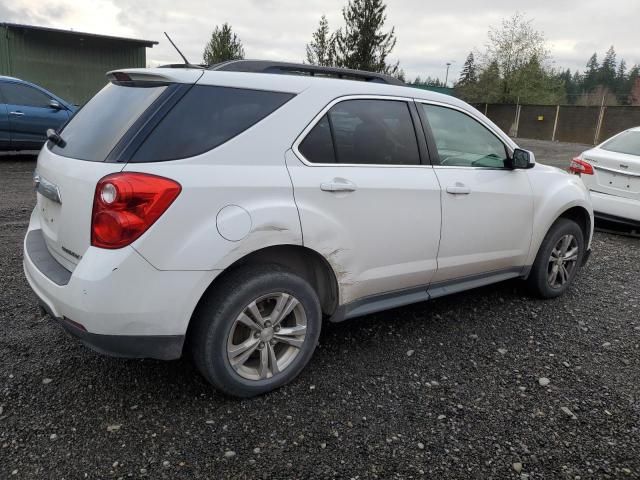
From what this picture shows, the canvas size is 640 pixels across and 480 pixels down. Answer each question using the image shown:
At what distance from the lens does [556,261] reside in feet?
14.6

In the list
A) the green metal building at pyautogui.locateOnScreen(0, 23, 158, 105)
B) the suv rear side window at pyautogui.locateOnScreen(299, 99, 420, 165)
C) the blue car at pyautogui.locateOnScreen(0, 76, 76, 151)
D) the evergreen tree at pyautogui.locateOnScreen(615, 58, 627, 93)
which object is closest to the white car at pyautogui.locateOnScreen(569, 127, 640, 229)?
the suv rear side window at pyautogui.locateOnScreen(299, 99, 420, 165)

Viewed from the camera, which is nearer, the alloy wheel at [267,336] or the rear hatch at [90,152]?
the rear hatch at [90,152]

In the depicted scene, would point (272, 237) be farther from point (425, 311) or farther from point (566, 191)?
point (566, 191)

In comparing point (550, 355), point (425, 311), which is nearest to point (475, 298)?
point (425, 311)

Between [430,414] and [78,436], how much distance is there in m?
1.74

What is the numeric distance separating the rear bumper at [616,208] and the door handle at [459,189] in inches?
151

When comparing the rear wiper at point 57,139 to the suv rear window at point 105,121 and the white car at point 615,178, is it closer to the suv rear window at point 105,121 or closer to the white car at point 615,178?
the suv rear window at point 105,121

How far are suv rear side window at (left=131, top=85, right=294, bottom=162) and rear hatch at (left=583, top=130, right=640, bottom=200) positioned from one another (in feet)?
17.1

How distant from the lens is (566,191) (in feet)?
14.2

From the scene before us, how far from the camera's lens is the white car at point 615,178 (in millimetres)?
6312

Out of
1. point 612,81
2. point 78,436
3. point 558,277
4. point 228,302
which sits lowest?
point 78,436

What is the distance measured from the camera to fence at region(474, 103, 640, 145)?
2761cm

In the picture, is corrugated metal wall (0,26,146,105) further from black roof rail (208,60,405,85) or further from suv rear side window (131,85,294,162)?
suv rear side window (131,85,294,162)

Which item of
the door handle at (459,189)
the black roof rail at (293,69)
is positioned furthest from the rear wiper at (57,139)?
the door handle at (459,189)
